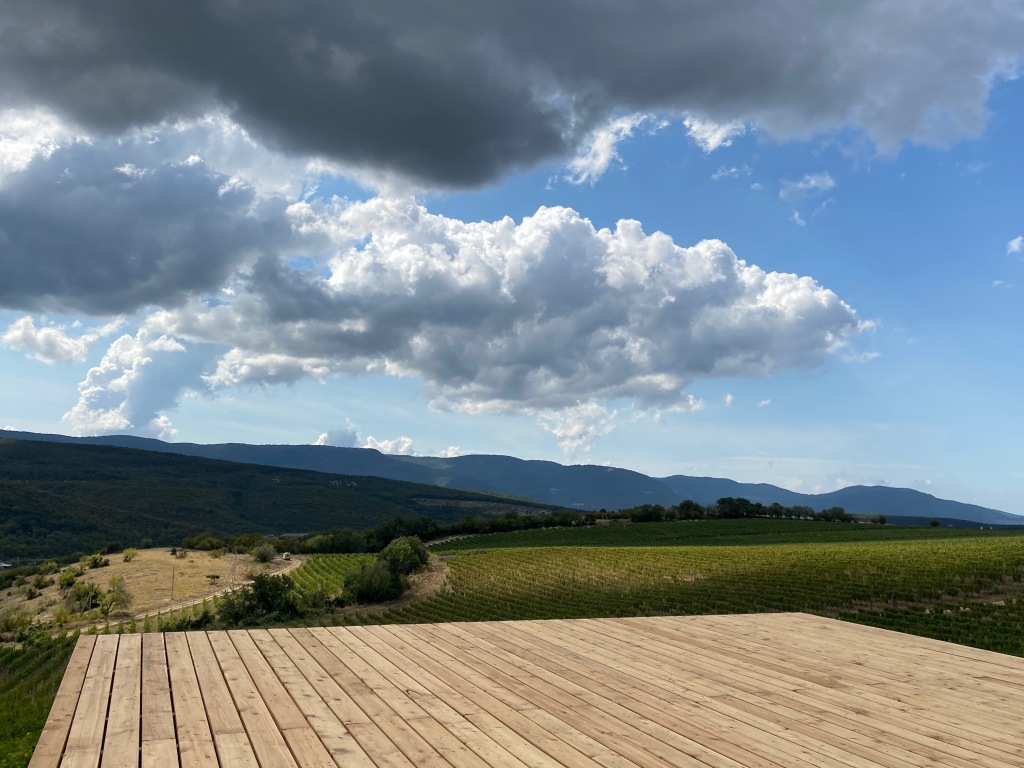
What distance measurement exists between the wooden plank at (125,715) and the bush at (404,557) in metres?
59.9

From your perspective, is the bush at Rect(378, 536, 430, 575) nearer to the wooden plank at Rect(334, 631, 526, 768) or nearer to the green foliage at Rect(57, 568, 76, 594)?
the green foliage at Rect(57, 568, 76, 594)

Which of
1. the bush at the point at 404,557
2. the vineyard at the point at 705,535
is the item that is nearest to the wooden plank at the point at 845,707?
the bush at the point at 404,557

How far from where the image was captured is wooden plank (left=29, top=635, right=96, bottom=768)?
166 inches

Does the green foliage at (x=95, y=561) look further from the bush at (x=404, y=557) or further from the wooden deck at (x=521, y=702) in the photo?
the wooden deck at (x=521, y=702)

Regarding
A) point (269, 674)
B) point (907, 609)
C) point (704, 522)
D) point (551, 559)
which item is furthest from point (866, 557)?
point (269, 674)

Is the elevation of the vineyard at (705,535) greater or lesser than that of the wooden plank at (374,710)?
lesser

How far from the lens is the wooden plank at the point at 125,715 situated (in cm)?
425

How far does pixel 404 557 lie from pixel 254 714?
64030mm

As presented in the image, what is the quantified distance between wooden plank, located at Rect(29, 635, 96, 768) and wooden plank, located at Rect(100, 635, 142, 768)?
0.26 meters

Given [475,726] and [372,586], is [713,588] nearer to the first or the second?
[372,586]

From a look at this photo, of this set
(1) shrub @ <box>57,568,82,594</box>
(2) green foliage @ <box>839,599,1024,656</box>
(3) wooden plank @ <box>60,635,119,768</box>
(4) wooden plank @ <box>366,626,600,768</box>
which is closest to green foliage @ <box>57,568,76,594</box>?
(1) shrub @ <box>57,568,82,594</box>

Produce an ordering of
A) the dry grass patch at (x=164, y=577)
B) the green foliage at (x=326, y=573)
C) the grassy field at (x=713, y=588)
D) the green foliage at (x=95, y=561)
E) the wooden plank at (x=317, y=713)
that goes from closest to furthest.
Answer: the wooden plank at (x=317, y=713) → the grassy field at (x=713, y=588) → the green foliage at (x=326, y=573) → the dry grass patch at (x=164, y=577) → the green foliage at (x=95, y=561)

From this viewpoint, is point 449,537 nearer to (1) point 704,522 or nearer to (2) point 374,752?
(1) point 704,522

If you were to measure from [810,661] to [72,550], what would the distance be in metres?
136
